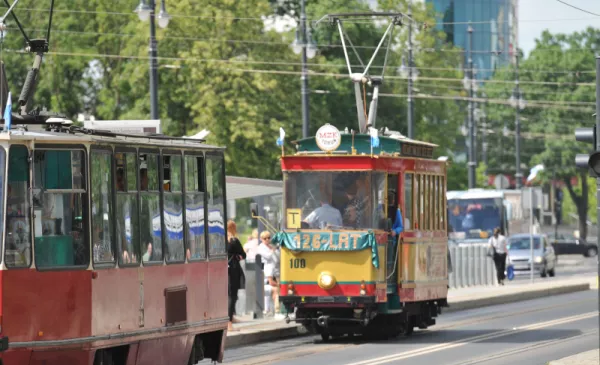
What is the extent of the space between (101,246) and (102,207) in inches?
14.0

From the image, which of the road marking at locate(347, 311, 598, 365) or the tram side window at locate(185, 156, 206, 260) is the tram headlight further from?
the tram side window at locate(185, 156, 206, 260)

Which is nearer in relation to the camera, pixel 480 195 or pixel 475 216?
pixel 475 216

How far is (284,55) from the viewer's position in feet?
185

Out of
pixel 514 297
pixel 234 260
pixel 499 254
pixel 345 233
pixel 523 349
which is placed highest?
pixel 345 233

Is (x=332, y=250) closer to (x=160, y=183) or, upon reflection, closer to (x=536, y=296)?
(x=160, y=183)

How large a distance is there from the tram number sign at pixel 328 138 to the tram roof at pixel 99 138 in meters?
7.62

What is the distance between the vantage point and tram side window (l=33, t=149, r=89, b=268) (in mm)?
13219

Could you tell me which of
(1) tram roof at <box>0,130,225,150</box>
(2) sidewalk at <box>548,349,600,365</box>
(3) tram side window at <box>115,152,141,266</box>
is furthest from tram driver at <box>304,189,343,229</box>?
(3) tram side window at <box>115,152,141,266</box>

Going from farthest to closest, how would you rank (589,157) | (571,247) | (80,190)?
(571,247) < (589,157) < (80,190)

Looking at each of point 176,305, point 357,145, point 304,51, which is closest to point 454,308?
point 304,51

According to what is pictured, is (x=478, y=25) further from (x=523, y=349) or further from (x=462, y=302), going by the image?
(x=523, y=349)

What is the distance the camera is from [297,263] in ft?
77.3

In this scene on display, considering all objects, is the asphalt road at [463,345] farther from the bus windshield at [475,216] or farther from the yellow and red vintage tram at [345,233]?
the bus windshield at [475,216]

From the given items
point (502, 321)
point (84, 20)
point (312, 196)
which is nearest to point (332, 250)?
point (312, 196)
